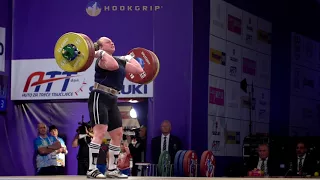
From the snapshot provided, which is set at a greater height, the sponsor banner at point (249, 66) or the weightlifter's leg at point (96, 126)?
the sponsor banner at point (249, 66)

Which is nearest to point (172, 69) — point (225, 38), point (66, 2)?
point (225, 38)

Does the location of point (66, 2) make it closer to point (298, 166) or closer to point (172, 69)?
point (172, 69)

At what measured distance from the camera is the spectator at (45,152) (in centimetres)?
1198

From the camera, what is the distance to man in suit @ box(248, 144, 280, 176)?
1278 centimetres

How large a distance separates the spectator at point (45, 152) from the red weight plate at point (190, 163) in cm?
217

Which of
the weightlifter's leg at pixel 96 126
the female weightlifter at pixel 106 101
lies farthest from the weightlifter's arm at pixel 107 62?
the weightlifter's leg at pixel 96 126

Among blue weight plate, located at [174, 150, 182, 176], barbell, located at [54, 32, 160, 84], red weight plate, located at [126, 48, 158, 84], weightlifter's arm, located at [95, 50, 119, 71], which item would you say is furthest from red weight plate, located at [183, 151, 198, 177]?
barbell, located at [54, 32, 160, 84]

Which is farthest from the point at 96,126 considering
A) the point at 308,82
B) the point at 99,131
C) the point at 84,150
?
the point at 308,82

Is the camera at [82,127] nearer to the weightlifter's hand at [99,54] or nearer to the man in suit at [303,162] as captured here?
the man in suit at [303,162]

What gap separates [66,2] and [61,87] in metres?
1.67

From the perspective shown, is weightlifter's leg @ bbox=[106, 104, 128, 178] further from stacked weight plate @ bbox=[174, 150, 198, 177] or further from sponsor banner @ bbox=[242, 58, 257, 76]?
sponsor banner @ bbox=[242, 58, 257, 76]

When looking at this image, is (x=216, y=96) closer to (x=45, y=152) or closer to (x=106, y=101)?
(x=45, y=152)

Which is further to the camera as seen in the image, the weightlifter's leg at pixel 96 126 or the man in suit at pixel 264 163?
the man in suit at pixel 264 163

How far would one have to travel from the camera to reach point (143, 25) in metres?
13.3
